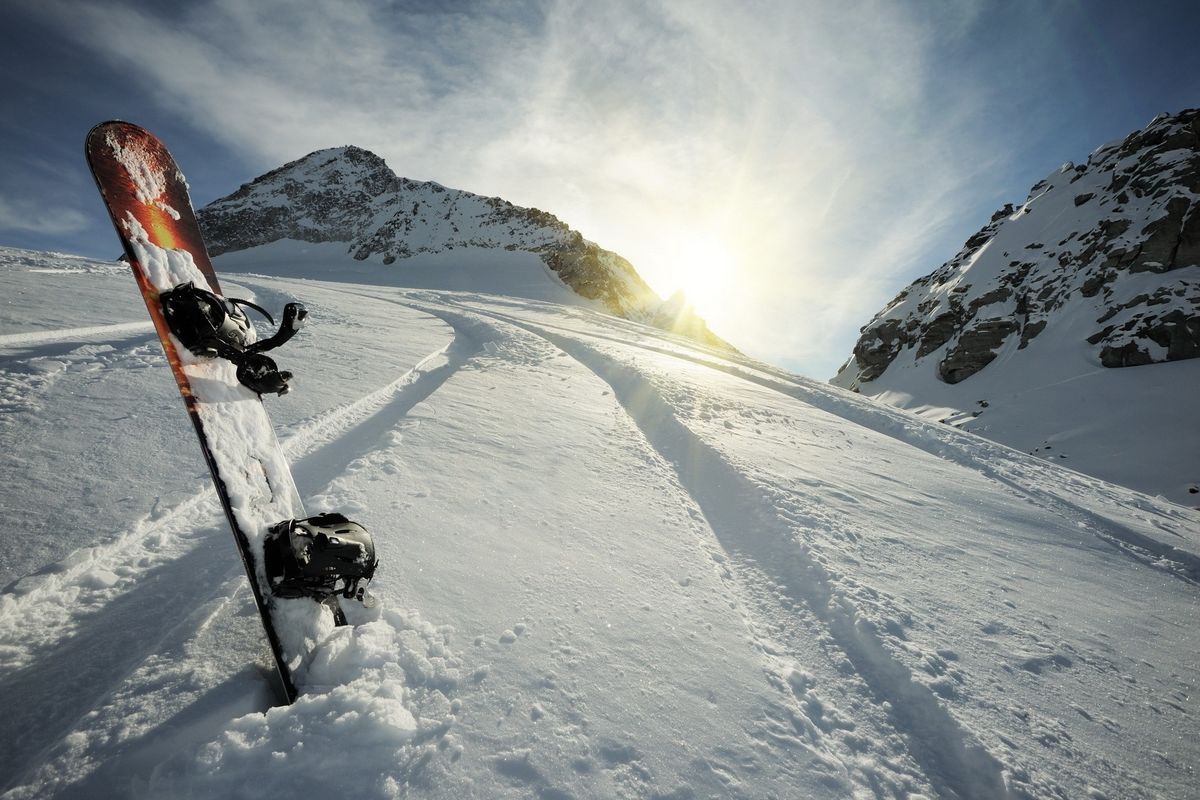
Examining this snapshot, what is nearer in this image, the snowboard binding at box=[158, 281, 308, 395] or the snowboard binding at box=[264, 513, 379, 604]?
the snowboard binding at box=[264, 513, 379, 604]

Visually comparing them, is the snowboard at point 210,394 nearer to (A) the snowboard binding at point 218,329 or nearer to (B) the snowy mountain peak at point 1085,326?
(A) the snowboard binding at point 218,329

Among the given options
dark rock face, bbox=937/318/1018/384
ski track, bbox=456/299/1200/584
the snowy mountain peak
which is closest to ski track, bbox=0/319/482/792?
ski track, bbox=456/299/1200/584

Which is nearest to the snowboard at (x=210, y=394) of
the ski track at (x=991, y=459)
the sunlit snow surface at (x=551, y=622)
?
the sunlit snow surface at (x=551, y=622)

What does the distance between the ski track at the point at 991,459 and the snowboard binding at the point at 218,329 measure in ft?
28.5

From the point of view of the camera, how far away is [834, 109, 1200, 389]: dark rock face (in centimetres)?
2170

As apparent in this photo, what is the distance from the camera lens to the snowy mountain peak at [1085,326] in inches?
703

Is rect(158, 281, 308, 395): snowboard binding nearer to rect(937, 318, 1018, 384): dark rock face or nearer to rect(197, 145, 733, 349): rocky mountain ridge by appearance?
rect(937, 318, 1018, 384): dark rock face

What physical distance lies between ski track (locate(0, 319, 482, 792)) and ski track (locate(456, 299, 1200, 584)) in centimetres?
896

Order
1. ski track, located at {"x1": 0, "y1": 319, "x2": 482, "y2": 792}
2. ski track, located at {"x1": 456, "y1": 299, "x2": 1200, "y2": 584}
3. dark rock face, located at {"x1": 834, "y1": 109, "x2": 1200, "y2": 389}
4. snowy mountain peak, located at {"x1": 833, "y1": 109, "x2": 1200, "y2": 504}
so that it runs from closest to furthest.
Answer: ski track, located at {"x1": 0, "y1": 319, "x2": 482, "y2": 792}, ski track, located at {"x1": 456, "y1": 299, "x2": 1200, "y2": 584}, snowy mountain peak, located at {"x1": 833, "y1": 109, "x2": 1200, "y2": 504}, dark rock face, located at {"x1": 834, "y1": 109, "x2": 1200, "y2": 389}

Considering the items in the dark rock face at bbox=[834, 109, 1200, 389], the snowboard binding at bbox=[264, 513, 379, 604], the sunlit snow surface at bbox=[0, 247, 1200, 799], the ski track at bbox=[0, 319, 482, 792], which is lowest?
the ski track at bbox=[0, 319, 482, 792]

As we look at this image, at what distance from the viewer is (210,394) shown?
232 centimetres

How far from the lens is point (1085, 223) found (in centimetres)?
2850

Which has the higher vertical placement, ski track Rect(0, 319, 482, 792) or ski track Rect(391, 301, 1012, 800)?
ski track Rect(391, 301, 1012, 800)

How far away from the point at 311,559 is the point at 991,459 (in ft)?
35.7
